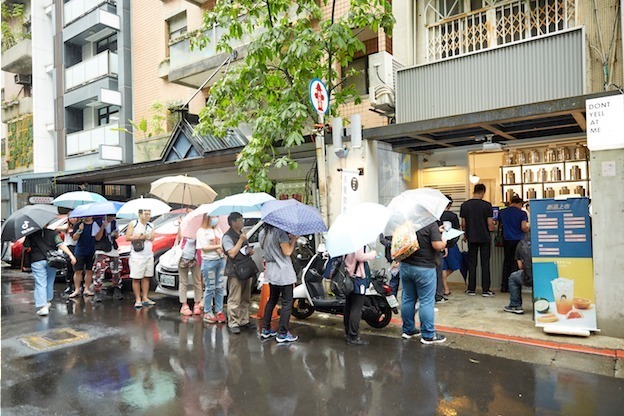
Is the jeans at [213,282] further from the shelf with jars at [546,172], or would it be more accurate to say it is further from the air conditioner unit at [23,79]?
the air conditioner unit at [23,79]

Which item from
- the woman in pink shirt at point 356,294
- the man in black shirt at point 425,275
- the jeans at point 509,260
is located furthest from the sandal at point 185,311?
the jeans at point 509,260

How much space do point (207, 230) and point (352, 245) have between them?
3214 mm

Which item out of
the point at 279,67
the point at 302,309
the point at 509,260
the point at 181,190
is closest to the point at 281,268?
the point at 302,309

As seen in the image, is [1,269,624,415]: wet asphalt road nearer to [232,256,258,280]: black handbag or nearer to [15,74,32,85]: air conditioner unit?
[232,256,258,280]: black handbag

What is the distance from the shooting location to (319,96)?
348 inches

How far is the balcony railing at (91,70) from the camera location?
21.7 metres

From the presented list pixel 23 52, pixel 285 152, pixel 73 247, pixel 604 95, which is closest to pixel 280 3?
pixel 285 152

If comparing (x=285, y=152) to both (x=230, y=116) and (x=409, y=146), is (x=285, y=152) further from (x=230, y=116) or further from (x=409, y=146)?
(x=409, y=146)

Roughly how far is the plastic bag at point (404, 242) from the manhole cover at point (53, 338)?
4847mm

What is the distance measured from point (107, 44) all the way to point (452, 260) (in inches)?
836

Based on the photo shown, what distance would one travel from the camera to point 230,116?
11.0m

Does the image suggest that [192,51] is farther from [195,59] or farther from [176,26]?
[176,26]

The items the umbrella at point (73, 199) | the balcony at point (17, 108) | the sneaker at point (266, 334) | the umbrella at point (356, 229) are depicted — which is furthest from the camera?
the balcony at point (17, 108)

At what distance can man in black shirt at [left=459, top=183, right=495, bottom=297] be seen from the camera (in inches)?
362
